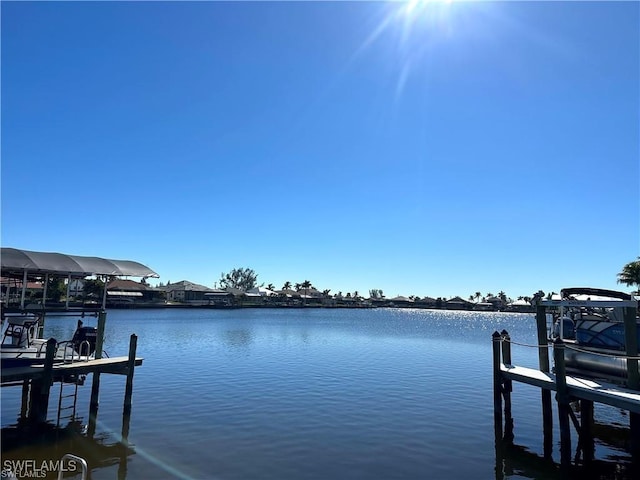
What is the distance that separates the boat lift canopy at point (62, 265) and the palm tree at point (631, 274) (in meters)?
61.4

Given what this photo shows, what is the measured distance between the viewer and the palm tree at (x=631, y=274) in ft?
180

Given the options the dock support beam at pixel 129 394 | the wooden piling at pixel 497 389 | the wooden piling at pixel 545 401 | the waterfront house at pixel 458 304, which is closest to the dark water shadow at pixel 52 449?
the dock support beam at pixel 129 394

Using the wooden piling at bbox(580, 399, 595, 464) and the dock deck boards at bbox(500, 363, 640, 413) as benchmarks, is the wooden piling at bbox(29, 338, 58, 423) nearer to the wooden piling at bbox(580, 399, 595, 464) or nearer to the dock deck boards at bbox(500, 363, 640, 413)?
the dock deck boards at bbox(500, 363, 640, 413)

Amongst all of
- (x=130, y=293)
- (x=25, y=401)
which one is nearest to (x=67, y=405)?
(x=25, y=401)

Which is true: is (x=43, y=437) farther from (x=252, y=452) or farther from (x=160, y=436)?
(x=252, y=452)

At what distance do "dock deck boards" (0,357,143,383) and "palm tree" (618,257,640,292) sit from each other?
203 feet

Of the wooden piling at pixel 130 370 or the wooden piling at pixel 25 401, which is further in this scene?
the wooden piling at pixel 25 401

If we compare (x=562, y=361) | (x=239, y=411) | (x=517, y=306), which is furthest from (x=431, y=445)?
(x=517, y=306)

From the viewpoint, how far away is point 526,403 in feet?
64.1

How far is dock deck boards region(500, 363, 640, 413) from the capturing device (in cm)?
1098

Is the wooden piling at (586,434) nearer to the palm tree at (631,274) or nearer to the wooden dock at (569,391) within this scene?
the wooden dock at (569,391)

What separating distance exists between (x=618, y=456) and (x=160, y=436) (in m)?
15.1

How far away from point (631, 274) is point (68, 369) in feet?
213

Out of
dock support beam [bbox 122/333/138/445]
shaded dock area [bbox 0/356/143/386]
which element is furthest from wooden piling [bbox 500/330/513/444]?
shaded dock area [bbox 0/356/143/386]
